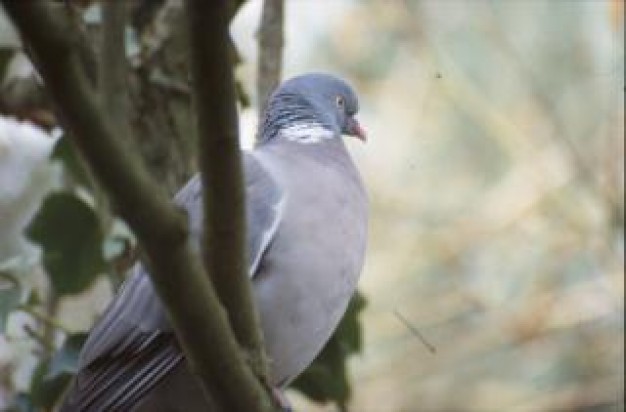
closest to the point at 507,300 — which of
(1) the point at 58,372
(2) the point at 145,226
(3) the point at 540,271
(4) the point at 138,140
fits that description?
(3) the point at 540,271

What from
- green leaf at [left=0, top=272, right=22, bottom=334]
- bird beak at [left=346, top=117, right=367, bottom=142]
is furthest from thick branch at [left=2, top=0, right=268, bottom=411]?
bird beak at [left=346, top=117, right=367, bottom=142]

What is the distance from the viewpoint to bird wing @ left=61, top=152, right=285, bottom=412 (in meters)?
2.05

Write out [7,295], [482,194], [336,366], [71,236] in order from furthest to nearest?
[482,194], [336,366], [71,236], [7,295]

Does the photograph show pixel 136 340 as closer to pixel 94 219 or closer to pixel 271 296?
pixel 271 296

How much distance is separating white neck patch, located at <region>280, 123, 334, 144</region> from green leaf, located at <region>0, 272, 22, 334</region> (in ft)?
1.65

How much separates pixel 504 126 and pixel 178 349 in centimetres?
254

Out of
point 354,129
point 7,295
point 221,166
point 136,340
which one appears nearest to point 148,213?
point 221,166

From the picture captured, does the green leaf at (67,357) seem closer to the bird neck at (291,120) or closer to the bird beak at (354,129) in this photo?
the bird neck at (291,120)

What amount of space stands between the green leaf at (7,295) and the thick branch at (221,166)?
637mm

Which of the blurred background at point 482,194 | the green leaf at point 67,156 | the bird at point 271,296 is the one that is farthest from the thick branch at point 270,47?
the blurred background at point 482,194

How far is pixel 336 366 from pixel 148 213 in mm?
1260

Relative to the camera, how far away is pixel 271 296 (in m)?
2.12

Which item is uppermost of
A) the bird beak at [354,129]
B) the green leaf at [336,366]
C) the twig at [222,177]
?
the twig at [222,177]

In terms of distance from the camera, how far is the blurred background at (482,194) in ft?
13.9
